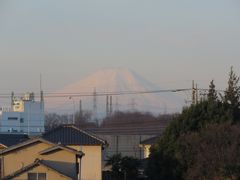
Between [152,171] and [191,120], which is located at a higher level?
[191,120]

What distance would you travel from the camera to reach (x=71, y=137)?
40500mm

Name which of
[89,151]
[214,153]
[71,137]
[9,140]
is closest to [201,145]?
[214,153]

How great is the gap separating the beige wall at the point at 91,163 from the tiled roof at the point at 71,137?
399 millimetres

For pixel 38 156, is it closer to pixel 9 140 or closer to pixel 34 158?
pixel 34 158

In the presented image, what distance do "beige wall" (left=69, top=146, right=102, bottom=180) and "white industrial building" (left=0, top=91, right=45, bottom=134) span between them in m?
63.1

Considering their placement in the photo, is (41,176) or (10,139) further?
(10,139)

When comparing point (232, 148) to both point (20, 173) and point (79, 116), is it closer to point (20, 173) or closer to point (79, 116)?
point (20, 173)

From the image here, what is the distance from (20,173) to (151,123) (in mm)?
73845

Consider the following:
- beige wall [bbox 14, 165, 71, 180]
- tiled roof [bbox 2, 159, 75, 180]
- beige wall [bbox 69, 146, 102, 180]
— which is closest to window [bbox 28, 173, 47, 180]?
beige wall [bbox 14, 165, 71, 180]

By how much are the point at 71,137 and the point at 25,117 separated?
A: 231 feet

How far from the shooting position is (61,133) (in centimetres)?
4103

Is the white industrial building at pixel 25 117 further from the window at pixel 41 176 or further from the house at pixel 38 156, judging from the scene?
the window at pixel 41 176

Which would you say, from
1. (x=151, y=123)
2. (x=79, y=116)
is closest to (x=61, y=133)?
(x=151, y=123)

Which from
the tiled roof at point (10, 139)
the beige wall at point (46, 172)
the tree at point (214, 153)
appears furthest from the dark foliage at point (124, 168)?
A: the beige wall at point (46, 172)
